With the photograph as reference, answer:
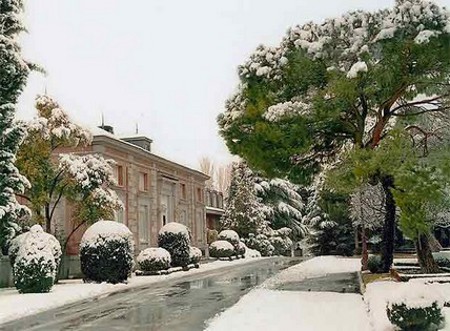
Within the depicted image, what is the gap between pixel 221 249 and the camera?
131 feet

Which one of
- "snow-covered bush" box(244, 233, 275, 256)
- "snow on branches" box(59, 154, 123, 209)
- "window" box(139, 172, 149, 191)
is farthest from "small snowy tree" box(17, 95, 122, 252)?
"snow-covered bush" box(244, 233, 275, 256)

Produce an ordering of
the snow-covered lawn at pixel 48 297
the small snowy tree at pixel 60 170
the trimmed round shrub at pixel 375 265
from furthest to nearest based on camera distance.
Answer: the small snowy tree at pixel 60 170 < the trimmed round shrub at pixel 375 265 < the snow-covered lawn at pixel 48 297

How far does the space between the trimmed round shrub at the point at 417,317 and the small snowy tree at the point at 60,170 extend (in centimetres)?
1756

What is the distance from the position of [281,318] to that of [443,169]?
22.2ft

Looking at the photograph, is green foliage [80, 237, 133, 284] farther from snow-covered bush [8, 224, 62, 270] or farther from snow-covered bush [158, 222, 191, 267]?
snow-covered bush [158, 222, 191, 267]

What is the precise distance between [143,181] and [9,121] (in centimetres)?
1387

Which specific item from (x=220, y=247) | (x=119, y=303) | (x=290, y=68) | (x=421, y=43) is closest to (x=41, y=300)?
(x=119, y=303)

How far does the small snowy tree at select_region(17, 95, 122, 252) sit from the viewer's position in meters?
23.9

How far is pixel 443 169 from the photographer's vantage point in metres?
15.6

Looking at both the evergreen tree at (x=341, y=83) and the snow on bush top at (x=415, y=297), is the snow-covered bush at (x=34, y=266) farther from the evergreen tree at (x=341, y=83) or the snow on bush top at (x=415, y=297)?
the snow on bush top at (x=415, y=297)

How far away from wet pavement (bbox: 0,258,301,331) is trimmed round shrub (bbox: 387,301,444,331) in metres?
3.98

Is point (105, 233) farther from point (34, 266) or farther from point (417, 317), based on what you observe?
Result: point (417, 317)

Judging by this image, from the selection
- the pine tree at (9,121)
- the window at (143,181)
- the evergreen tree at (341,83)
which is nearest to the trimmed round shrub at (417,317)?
A: the evergreen tree at (341,83)

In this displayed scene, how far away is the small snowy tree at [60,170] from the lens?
78.5ft
